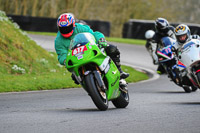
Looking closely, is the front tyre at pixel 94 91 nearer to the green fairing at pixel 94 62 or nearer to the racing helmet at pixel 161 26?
the green fairing at pixel 94 62

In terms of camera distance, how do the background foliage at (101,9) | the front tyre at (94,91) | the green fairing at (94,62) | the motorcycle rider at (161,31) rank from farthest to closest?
1. the background foliage at (101,9)
2. the motorcycle rider at (161,31)
3. the green fairing at (94,62)
4. the front tyre at (94,91)

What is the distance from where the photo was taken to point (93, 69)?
822cm


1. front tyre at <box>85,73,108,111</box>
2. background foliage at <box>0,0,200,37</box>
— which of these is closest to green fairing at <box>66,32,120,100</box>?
front tyre at <box>85,73,108,111</box>

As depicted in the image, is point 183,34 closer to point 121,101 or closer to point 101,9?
point 121,101

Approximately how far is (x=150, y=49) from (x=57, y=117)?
10798 millimetres

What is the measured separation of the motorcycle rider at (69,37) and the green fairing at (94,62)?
27 centimetres

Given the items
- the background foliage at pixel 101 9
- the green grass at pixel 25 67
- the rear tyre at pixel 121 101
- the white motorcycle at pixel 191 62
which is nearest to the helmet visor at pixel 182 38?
the white motorcycle at pixel 191 62

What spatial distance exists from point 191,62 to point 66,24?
2812 millimetres

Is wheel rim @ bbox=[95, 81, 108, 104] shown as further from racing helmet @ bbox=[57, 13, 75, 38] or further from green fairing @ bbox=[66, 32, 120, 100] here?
racing helmet @ bbox=[57, 13, 75, 38]

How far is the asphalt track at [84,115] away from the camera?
651cm

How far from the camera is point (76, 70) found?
26.9 feet

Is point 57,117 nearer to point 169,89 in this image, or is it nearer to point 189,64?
point 189,64

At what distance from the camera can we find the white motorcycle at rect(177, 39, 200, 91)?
1012 centimetres

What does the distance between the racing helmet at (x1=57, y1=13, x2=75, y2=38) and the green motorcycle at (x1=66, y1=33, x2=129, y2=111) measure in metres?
0.30
